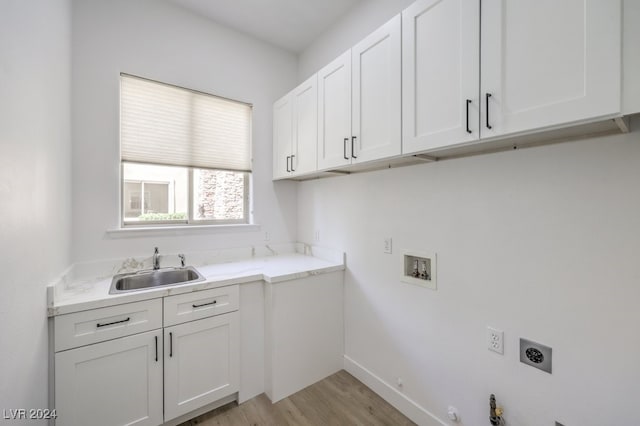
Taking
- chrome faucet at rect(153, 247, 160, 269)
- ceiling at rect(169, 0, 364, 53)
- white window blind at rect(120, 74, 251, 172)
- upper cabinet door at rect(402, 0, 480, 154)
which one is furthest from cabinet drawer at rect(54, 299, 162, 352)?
ceiling at rect(169, 0, 364, 53)

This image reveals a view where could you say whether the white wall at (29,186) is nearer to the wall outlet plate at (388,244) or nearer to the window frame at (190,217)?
the window frame at (190,217)

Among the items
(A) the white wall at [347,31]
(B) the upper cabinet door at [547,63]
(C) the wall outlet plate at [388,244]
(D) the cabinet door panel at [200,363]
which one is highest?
(A) the white wall at [347,31]

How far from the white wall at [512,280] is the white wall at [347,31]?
2 cm

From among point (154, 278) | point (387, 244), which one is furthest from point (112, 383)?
point (387, 244)

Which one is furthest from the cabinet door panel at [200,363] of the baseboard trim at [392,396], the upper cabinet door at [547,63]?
the upper cabinet door at [547,63]

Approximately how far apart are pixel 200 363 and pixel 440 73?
2.26 m

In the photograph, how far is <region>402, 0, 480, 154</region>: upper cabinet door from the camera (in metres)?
1.21

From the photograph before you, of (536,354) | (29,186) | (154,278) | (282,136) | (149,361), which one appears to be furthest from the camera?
(282,136)

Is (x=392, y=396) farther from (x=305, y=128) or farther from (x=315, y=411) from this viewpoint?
(x=305, y=128)

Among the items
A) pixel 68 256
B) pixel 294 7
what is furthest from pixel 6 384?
pixel 294 7

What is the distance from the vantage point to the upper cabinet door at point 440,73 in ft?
3.98

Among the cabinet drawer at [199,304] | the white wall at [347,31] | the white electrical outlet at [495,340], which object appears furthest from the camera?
the white wall at [347,31]

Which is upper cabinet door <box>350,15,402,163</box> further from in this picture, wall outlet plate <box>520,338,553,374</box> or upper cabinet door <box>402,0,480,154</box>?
wall outlet plate <box>520,338,553,374</box>

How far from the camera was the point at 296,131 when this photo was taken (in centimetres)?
242
